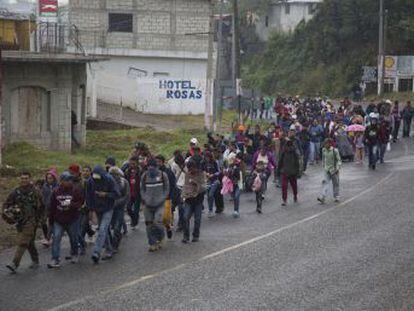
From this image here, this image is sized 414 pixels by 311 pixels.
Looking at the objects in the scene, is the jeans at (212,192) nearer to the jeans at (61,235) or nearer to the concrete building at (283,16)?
the jeans at (61,235)

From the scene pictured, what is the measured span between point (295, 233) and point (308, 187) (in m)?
7.76

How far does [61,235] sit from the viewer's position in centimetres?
1509

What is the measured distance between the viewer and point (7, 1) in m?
51.6

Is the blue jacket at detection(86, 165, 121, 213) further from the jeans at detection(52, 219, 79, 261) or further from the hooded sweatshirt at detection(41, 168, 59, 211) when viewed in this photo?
the hooded sweatshirt at detection(41, 168, 59, 211)

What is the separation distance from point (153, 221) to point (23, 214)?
2.44 meters

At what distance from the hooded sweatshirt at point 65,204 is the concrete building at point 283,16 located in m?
83.7

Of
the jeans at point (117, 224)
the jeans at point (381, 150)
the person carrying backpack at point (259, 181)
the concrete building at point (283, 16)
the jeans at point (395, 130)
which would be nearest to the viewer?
the jeans at point (117, 224)

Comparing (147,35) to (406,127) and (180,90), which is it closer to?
→ (180,90)

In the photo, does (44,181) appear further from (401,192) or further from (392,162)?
(392,162)

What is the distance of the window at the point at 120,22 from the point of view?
59.5 metres

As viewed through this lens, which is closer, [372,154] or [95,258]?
[95,258]

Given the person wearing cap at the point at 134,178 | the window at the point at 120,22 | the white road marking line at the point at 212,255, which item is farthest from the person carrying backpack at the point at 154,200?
the window at the point at 120,22

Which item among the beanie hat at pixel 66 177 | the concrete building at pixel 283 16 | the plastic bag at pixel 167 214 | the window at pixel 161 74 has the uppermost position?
the concrete building at pixel 283 16

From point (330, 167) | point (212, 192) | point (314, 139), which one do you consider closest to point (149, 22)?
point (314, 139)
